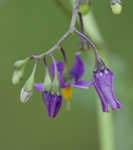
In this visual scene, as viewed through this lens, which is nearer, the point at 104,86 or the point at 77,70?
the point at 104,86

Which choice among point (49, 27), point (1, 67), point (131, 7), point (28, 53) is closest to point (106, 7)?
point (131, 7)

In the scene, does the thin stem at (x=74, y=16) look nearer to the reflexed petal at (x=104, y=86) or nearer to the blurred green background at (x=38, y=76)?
the reflexed petal at (x=104, y=86)

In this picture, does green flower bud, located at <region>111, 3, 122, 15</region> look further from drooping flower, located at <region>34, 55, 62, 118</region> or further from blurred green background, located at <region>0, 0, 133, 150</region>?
blurred green background, located at <region>0, 0, 133, 150</region>

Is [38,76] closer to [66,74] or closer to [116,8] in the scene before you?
[66,74]

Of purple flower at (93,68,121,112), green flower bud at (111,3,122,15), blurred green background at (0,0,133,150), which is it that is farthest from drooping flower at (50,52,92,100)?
blurred green background at (0,0,133,150)

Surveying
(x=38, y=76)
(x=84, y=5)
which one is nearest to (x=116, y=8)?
(x=84, y=5)
